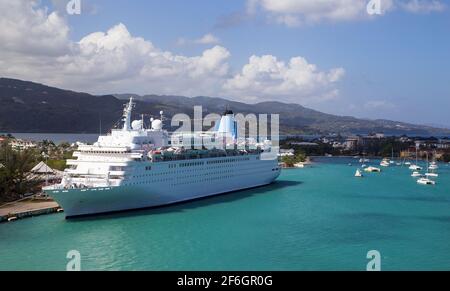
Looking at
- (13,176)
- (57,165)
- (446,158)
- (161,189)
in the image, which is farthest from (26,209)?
(446,158)

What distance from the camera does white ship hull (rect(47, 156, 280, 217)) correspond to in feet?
63.4

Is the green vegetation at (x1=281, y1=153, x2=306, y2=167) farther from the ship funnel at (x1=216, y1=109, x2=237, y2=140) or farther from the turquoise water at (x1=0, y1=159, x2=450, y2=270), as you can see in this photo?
the turquoise water at (x1=0, y1=159, x2=450, y2=270)

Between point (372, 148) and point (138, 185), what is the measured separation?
69734 millimetres

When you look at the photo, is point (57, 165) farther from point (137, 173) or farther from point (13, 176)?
point (137, 173)

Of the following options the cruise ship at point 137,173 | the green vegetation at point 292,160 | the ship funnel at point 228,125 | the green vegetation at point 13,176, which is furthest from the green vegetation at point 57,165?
the green vegetation at point 292,160

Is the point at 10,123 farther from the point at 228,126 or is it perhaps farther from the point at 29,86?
the point at 228,126

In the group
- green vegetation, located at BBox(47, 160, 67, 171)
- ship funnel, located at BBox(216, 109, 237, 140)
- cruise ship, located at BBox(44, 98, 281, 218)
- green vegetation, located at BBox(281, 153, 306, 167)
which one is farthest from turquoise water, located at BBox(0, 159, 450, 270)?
green vegetation, located at BBox(281, 153, 306, 167)

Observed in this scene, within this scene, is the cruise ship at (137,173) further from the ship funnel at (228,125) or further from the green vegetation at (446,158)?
the green vegetation at (446,158)

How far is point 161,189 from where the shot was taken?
73.8ft

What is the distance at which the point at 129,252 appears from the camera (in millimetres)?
15148

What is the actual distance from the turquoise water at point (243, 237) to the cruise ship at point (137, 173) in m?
0.79

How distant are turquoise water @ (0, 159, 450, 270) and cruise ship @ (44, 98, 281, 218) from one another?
2.58 ft
